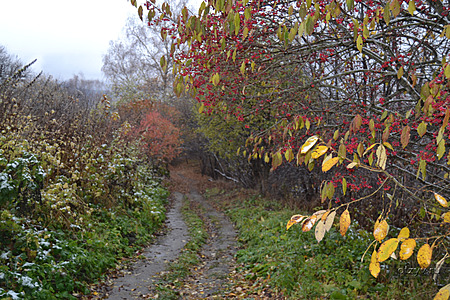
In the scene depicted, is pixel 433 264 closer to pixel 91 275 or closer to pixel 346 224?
pixel 346 224

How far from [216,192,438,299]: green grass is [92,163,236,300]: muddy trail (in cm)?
57

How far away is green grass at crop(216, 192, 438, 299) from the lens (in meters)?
4.64

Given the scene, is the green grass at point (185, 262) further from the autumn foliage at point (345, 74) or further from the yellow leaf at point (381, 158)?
the yellow leaf at point (381, 158)

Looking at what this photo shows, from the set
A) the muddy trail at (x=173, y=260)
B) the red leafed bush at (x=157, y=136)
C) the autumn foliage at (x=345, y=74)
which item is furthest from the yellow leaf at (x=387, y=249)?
the red leafed bush at (x=157, y=136)

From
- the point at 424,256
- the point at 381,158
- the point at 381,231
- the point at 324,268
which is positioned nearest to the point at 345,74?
the point at 381,158

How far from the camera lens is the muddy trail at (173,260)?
18.6ft

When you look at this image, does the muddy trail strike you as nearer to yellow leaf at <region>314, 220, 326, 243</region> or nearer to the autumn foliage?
the autumn foliage

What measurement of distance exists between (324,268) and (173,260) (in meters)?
3.44

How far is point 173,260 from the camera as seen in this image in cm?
748

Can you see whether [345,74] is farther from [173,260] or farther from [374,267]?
[173,260]

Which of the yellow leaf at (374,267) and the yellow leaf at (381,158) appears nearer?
the yellow leaf at (374,267)

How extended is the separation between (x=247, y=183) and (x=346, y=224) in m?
15.2

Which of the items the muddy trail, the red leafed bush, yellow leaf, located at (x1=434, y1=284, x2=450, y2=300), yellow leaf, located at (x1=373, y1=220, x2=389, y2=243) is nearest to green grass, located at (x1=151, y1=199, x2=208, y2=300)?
the muddy trail

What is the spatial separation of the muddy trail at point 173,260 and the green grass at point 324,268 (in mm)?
567
